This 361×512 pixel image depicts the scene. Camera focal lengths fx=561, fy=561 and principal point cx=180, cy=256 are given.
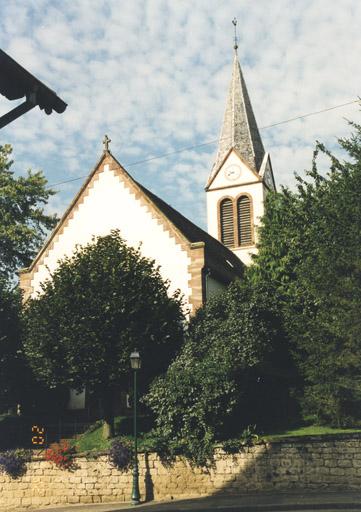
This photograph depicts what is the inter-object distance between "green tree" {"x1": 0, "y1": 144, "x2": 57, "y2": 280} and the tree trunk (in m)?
16.3

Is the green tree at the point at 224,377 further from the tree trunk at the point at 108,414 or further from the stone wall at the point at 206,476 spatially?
the tree trunk at the point at 108,414

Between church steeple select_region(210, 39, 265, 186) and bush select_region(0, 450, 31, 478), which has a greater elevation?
church steeple select_region(210, 39, 265, 186)

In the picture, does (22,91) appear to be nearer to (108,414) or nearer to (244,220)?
(108,414)

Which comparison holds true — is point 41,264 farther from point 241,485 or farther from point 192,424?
point 241,485

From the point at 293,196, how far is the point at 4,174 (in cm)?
2061

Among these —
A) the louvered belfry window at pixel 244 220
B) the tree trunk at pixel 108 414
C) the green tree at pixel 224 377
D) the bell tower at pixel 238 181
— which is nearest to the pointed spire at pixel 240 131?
the bell tower at pixel 238 181

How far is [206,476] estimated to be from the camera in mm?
18812

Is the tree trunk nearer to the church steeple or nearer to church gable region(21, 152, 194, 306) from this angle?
church gable region(21, 152, 194, 306)

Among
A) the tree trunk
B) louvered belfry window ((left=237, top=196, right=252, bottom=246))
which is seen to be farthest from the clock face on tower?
the tree trunk

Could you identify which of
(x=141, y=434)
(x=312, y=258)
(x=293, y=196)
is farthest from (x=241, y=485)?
(x=293, y=196)

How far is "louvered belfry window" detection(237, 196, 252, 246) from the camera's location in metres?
44.1

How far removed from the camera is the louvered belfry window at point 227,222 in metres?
44.5

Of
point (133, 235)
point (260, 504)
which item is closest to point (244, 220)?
point (133, 235)

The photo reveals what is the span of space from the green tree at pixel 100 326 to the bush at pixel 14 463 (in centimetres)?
309
